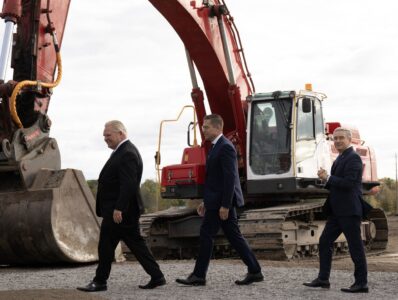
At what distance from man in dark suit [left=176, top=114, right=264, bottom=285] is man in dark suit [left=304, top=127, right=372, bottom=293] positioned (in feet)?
2.40

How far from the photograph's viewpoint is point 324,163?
13.2 metres

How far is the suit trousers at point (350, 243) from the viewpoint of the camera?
6973 millimetres

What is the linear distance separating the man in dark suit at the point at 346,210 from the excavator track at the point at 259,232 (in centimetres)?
469

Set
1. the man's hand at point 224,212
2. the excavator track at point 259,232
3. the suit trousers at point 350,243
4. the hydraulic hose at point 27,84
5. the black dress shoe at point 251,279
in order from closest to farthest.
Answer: the suit trousers at point 350,243, the man's hand at point 224,212, the black dress shoe at point 251,279, the hydraulic hose at point 27,84, the excavator track at point 259,232

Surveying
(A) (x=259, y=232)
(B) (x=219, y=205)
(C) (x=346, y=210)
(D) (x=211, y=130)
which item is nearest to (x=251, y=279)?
(B) (x=219, y=205)

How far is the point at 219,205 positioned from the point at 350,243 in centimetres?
133

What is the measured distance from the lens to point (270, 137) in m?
12.7

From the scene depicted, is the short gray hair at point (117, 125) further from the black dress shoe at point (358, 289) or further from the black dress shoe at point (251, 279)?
the black dress shoe at point (358, 289)

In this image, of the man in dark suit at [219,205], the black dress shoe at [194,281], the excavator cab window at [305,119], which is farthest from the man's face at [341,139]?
the excavator cab window at [305,119]

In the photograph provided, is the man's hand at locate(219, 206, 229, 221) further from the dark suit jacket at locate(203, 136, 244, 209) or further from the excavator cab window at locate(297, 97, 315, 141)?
the excavator cab window at locate(297, 97, 315, 141)

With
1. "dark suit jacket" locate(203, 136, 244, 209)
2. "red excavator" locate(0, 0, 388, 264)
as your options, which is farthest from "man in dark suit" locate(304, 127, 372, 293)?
"red excavator" locate(0, 0, 388, 264)

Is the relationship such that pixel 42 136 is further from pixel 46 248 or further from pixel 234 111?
pixel 234 111

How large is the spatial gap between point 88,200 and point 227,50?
448cm

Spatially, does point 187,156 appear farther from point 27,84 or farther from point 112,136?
point 112,136
